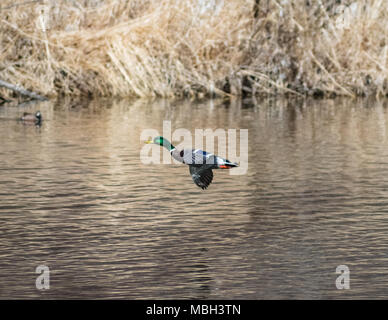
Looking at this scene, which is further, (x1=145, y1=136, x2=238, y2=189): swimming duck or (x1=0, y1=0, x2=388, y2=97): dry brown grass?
(x1=0, y1=0, x2=388, y2=97): dry brown grass

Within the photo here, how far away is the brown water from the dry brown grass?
31.2 feet

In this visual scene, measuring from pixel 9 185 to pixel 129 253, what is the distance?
531 cm

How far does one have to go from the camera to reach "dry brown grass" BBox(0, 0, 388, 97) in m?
34.7

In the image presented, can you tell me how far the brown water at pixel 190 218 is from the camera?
445 inches

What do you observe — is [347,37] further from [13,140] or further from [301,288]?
[301,288]

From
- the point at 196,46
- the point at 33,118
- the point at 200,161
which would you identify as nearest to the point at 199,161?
the point at 200,161

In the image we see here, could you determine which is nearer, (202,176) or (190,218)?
(202,176)

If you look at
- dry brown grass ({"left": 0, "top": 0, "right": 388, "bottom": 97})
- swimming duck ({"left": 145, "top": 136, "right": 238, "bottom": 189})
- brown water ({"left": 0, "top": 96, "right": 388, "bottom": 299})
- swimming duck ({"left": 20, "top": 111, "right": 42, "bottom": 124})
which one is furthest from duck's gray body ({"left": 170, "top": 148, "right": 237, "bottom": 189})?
dry brown grass ({"left": 0, "top": 0, "right": 388, "bottom": 97})

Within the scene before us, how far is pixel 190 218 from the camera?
577 inches

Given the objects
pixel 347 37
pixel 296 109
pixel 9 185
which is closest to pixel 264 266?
pixel 9 185

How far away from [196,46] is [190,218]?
21.2 metres

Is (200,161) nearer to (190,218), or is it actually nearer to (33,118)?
(190,218)

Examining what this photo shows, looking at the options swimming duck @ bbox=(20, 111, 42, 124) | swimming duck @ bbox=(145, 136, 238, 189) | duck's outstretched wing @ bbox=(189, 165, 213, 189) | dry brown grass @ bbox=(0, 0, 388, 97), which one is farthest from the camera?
dry brown grass @ bbox=(0, 0, 388, 97)

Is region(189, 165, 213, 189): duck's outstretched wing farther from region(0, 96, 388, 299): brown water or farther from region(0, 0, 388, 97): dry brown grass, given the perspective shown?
region(0, 0, 388, 97): dry brown grass
